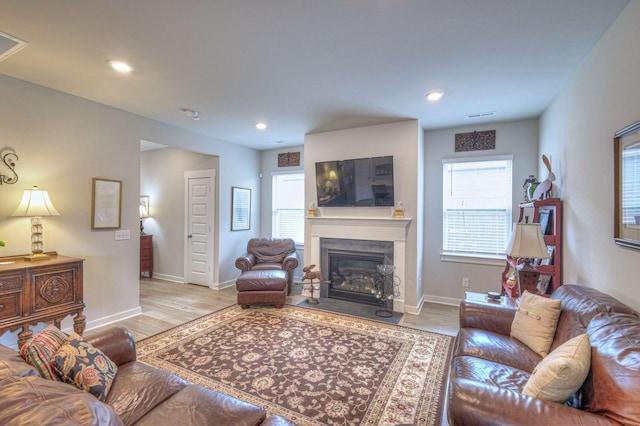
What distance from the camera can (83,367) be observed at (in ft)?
4.51

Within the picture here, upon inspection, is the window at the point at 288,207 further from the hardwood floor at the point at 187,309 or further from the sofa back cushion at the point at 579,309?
the sofa back cushion at the point at 579,309

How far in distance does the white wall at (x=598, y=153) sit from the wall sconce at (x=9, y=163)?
4965 millimetres

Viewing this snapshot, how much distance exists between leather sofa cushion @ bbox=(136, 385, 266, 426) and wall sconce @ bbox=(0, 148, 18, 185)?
2.92 meters

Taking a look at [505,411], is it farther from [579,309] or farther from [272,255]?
[272,255]

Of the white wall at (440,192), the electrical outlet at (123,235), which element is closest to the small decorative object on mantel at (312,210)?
the white wall at (440,192)

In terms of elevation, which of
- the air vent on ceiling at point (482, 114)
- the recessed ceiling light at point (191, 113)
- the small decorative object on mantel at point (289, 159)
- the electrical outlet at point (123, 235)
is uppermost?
the air vent on ceiling at point (482, 114)

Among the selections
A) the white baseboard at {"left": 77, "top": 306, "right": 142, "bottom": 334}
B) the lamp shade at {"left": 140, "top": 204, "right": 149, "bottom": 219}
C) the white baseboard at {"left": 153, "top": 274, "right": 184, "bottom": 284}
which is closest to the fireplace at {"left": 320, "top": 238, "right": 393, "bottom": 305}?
the white baseboard at {"left": 77, "top": 306, "right": 142, "bottom": 334}

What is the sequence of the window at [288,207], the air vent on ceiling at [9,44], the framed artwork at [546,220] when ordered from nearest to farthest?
the air vent on ceiling at [9,44], the framed artwork at [546,220], the window at [288,207]

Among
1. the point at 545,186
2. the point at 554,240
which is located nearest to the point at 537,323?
the point at 554,240

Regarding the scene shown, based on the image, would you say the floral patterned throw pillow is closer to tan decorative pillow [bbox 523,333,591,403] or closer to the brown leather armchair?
tan decorative pillow [bbox 523,333,591,403]

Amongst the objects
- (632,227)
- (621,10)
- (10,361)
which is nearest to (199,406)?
(10,361)

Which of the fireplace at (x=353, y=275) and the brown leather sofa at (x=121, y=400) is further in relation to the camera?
the fireplace at (x=353, y=275)

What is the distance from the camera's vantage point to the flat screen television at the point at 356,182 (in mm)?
4072

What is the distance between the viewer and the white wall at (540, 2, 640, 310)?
1715 mm
